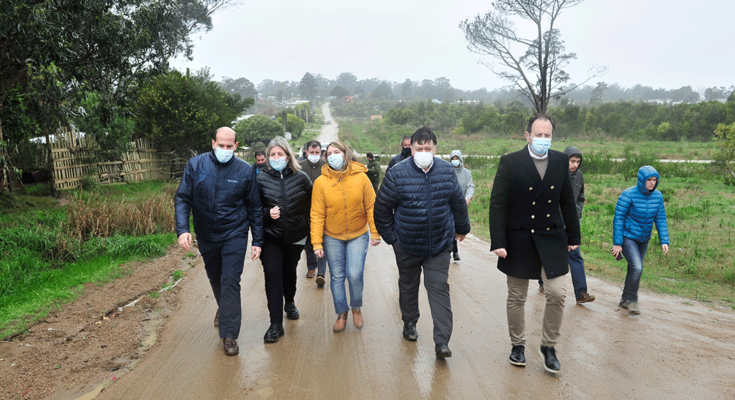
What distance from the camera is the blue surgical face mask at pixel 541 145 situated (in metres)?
3.83

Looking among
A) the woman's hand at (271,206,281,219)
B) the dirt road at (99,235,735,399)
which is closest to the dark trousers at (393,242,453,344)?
the dirt road at (99,235,735,399)

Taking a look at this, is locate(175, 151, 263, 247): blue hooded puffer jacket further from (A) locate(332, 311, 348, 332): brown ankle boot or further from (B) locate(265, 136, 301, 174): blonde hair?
(A) locate(332, 311, 348, 332): brown ankle boot

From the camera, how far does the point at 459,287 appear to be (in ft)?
21.6

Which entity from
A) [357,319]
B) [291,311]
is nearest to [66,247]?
[291,311]

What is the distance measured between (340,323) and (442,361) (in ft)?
4.09

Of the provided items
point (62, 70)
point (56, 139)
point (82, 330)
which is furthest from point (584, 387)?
point (56, 139)

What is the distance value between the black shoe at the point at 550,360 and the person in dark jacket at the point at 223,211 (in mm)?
2757

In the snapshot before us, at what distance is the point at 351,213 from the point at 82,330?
324 centimetres

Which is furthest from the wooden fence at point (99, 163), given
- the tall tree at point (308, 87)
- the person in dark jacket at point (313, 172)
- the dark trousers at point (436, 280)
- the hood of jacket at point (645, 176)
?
the tall tree at point (308, 87)

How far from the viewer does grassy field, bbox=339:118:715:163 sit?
101 ft

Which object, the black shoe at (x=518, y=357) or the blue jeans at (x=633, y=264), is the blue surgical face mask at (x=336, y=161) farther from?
the blue jeans at (x=633, y=264)

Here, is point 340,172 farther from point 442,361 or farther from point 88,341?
point 88,341

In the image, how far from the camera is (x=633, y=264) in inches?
222

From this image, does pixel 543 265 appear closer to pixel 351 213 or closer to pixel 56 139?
pixel 351 213
